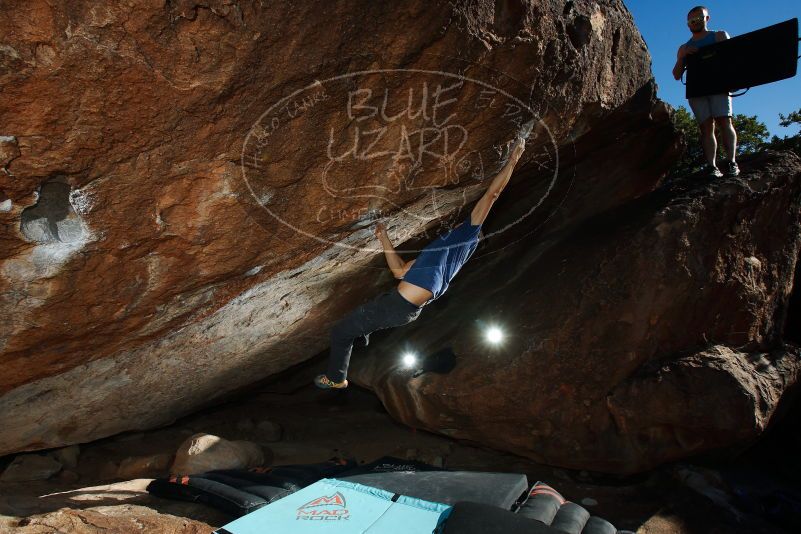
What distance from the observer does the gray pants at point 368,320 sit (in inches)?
124

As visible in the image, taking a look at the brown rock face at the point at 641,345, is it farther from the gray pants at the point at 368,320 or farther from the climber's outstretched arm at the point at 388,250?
the climber's outstretched arm at the point at 388,250

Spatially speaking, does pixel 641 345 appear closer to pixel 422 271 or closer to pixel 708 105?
pixel 422 271

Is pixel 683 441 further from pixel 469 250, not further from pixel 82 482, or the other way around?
pixel 82 482

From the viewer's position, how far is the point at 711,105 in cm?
432

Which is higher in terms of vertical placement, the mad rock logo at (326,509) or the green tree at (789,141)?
the green tree at (789,141)

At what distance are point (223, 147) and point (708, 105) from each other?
424cm

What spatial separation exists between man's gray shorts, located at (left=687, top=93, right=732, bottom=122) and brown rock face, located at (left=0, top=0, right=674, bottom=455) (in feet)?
2.53

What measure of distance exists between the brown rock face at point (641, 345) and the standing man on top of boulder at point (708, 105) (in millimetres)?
327

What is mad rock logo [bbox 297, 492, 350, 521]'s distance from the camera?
2.65m

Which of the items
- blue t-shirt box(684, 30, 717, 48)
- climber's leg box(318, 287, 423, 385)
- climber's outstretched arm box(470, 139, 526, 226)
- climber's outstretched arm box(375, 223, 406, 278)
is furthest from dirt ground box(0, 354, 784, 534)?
blue t-shirt box(684, 30, 717, 48)

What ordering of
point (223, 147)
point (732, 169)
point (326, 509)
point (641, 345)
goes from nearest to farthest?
point (223, 147), point (326, 509), point (641, 345), point (732, 169)

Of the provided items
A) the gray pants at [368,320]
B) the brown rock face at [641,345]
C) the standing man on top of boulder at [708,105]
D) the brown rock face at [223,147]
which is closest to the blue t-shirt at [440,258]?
the gray pants at [368,320]

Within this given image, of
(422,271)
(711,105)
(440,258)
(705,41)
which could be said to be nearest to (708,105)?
(711,105)

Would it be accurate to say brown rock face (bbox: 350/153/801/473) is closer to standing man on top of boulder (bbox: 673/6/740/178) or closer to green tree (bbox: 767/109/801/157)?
standing man on top of boulder (bbox: 673/6/740/178)
